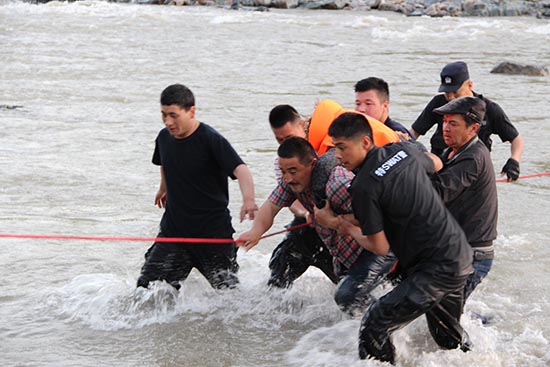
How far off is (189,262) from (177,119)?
99cm

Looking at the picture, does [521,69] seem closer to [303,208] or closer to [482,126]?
[482,126]

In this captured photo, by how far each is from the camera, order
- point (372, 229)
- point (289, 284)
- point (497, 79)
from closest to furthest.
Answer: point (372, 229) < point (289, 284) < point (497, 79)

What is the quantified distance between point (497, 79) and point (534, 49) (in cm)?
710

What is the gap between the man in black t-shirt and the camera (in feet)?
14.1

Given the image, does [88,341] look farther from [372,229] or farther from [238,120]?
[238,120]

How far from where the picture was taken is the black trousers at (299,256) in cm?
573

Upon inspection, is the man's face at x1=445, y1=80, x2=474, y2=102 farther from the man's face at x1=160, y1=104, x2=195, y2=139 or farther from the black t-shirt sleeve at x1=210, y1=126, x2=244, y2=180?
the man's face at x1=160, y1=104, x2=195, y2=139

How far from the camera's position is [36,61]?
2025 centimetres

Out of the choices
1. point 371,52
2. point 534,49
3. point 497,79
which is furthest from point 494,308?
point 534,49

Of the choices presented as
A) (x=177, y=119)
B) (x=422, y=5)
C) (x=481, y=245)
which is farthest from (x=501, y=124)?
(x=422, y=5)

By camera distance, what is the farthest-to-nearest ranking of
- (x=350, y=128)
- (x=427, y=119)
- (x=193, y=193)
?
(x=427, y=119) < (x=193, y=193) < (x=350, y=128)

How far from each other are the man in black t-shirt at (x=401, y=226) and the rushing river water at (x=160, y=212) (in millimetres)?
674

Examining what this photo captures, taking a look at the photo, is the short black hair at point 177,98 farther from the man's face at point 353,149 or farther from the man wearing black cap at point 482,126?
the man wearing black cap at point 482,126

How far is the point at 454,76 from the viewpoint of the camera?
240 inches
